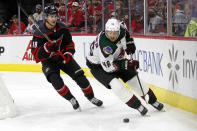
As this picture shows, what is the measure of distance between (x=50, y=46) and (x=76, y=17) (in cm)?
377

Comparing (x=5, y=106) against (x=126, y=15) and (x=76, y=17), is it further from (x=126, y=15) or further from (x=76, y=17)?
(x=76, y=17)

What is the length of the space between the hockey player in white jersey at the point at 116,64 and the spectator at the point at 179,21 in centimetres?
72

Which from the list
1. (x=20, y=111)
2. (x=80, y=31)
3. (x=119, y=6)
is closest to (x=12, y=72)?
(x=80, y=31)

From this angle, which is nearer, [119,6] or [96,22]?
[119,6]

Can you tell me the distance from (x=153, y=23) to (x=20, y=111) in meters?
2.26

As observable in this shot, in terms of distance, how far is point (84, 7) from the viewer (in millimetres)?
7910

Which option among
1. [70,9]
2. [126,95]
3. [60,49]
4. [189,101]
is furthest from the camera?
[70,9]

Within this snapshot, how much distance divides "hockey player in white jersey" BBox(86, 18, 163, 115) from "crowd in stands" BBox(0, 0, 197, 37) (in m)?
0.76

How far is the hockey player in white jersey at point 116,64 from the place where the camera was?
4008 millimetres

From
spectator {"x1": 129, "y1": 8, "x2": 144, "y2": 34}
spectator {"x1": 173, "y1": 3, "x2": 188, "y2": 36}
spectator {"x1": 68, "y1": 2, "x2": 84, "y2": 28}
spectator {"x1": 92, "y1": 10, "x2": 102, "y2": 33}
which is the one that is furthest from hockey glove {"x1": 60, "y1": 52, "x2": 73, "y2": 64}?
spectator {"x1": 68, "y1": 2, "x2": 84, "y2": 28}

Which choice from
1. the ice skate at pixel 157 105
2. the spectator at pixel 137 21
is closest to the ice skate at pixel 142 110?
the ice skate at pixel 157 105

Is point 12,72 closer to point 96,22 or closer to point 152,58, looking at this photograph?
point 96,22

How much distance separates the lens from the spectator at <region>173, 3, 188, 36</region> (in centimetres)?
463

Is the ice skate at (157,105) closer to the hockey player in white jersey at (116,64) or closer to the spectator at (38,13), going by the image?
the hockey player in white jersey at (116,64)
